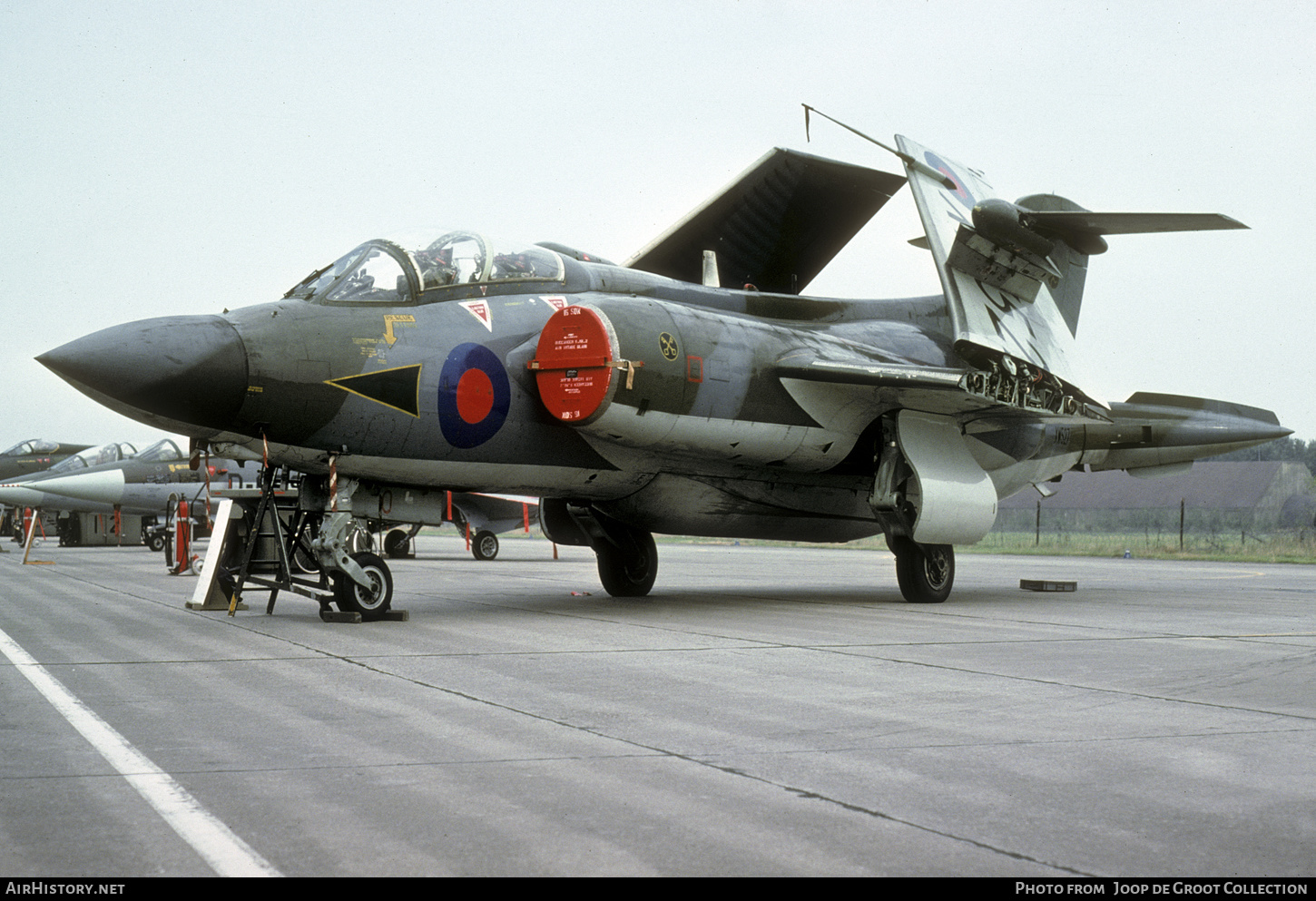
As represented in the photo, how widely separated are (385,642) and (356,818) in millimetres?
4878

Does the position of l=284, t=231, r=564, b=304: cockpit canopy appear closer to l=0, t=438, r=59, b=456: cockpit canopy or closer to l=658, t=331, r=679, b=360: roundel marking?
l=658, t=331, r=679, b=360: roundel marking

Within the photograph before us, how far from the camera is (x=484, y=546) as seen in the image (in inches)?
1038

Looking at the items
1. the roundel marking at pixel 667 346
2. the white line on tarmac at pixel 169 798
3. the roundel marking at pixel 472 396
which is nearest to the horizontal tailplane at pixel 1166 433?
the roundel marking at pixel 667 346

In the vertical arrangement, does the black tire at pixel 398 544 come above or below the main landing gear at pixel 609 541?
below

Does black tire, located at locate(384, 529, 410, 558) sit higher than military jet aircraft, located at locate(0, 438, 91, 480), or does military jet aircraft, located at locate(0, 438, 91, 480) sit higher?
military jet aircraft, located at locate(0, 438, 91, 480)

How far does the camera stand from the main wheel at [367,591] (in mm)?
9609

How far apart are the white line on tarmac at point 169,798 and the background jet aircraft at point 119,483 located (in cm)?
2443

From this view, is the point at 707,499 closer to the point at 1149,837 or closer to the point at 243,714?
the point at 243,714

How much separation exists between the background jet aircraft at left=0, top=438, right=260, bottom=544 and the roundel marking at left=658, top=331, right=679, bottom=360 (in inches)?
826

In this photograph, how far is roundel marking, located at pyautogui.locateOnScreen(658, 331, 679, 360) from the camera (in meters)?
10.2

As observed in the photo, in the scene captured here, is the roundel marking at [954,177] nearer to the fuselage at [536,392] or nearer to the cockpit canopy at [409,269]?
the fuselage at [536,392]

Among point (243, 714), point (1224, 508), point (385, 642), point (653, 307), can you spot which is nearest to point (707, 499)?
point (653, 307)

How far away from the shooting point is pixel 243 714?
17.6ft

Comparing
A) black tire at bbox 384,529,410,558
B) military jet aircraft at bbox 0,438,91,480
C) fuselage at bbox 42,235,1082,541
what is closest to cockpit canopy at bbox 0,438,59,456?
military jet aircraft at bbox 0,438,91,480
